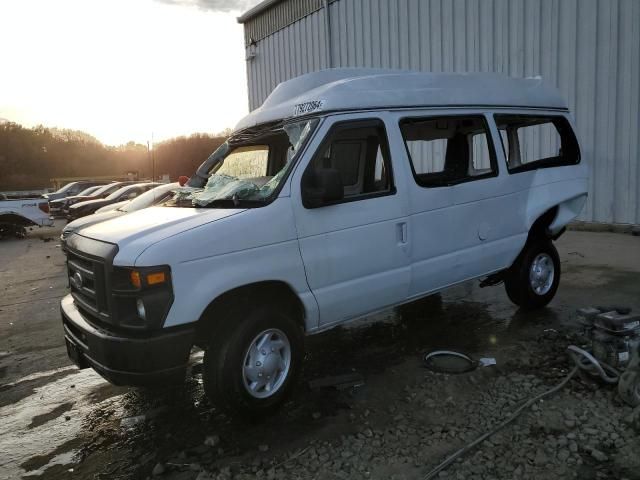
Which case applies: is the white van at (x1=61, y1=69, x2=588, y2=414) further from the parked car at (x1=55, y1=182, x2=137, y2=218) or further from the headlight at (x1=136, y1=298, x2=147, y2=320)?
the parked car at (x1=55, y1=182, x2=137, y2=218)

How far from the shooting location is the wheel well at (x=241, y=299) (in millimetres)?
3213

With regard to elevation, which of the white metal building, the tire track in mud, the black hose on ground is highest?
the white metal building

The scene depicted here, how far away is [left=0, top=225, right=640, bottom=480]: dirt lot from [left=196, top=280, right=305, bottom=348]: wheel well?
2.28ft

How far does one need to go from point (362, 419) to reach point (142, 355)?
152 centimetres

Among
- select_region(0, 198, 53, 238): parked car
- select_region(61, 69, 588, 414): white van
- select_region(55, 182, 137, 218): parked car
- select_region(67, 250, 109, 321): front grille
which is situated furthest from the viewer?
select_region(55, 182, 137, 218): parked car

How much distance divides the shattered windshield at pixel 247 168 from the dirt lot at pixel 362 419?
156 cm

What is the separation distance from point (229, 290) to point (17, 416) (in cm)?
221

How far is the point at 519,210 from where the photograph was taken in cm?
488

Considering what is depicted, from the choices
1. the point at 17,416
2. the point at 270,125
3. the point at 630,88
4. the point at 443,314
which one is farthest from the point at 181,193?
the point at 630,88

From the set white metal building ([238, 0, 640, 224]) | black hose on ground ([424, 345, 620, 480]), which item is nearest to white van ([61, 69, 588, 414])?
black hose on ground ([424, 345, 620, 480])

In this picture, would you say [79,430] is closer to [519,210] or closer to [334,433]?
[334,433]

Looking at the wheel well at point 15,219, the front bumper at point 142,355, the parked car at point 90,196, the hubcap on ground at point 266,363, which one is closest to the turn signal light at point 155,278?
the front bumper at point 142,355

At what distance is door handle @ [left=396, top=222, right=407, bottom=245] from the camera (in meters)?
3.90

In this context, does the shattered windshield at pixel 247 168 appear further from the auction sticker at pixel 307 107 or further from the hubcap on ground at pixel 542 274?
the hubcap on ground at pixel 542 274
